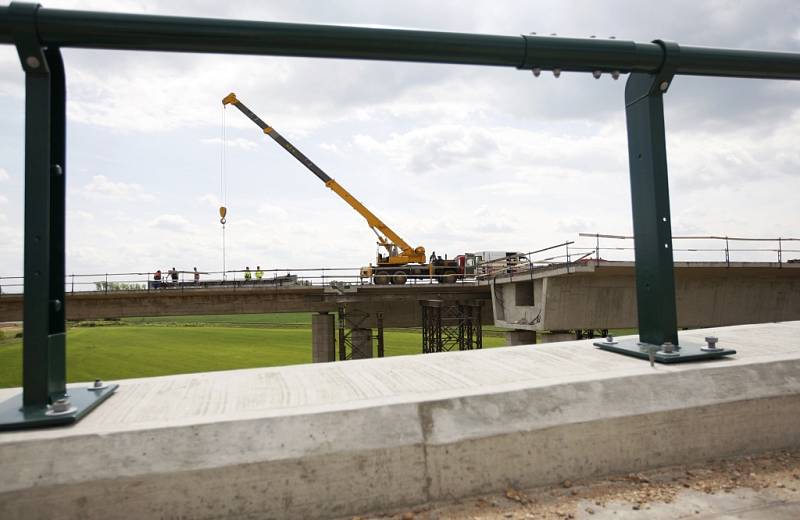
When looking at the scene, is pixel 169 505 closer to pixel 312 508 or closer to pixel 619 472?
pixel 312 508

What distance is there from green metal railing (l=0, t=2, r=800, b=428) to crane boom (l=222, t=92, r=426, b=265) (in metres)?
29.7

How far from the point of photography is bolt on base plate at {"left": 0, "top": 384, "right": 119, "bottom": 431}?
2883 millimetres

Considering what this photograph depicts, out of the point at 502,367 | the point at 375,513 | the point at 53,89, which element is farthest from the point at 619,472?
the point at 53,89

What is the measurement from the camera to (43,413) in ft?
9.91

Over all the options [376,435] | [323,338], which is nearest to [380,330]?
[323,338]

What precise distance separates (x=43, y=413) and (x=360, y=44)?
3116 mm

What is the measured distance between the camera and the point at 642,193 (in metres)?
4.60

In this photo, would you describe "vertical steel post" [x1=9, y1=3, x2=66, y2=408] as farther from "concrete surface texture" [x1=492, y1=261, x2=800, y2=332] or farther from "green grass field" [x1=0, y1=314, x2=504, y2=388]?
"green grass field" [x1=0, y1=314, x2=504, y2=388]

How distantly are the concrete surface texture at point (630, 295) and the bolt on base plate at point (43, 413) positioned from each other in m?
20.3

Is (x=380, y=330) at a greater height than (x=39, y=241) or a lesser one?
lesser

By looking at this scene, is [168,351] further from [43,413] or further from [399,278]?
[43,413]

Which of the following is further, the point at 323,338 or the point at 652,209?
the point at 323,338

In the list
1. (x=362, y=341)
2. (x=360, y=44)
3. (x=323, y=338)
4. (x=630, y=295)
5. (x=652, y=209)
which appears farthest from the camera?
(x=323, y=338)

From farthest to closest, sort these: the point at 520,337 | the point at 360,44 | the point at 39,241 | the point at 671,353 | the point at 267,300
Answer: the point at 267,300
the point at 520,337
the point at 671,353
the point at 360,44
the point at 39,241
